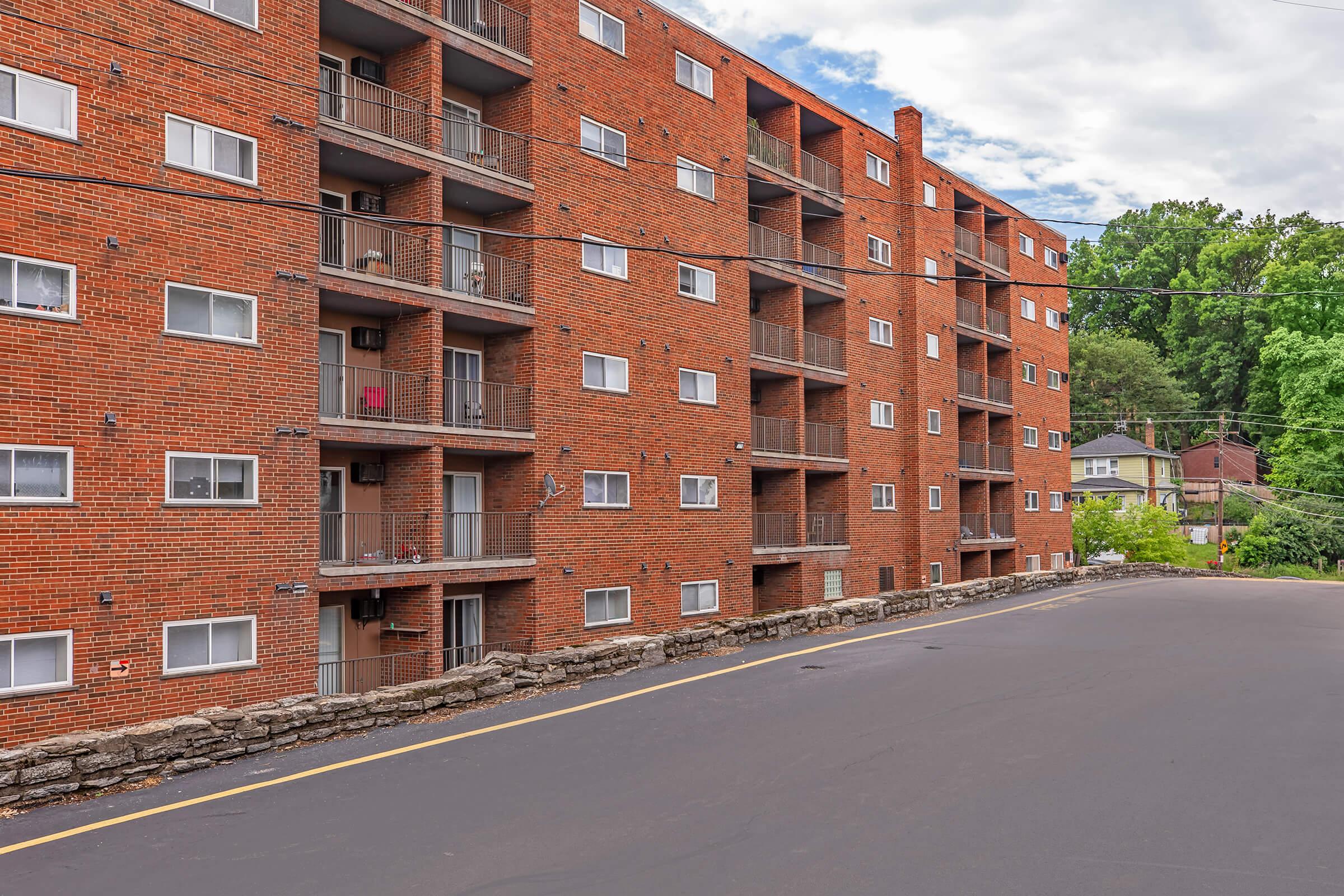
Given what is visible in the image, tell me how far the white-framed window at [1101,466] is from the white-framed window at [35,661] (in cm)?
7392

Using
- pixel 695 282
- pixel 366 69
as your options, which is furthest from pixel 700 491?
pixel 366 69

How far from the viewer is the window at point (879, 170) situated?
34.2 meters

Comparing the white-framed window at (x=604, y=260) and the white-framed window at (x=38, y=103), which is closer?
the white-framed window at (x=38, y=103)

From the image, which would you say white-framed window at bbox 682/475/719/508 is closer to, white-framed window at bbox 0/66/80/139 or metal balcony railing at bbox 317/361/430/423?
metal balcony railing at bbox 317/361/430/423

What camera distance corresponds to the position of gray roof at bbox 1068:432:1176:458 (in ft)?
244

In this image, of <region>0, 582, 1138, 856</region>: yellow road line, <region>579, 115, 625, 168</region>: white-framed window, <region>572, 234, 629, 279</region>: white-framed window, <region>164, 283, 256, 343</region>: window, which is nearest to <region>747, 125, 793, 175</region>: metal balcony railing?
<region>579, 115, 625, 168</region>: white-framed window

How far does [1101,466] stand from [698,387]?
59746mm

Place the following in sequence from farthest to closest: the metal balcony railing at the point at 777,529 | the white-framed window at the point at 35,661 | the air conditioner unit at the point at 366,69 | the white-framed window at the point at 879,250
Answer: the white-framed window at the point at 879,250
the metal balcony railing at the point at 777,529
the air conditioner unit at the point at 366,69
the white-framed window at the point at 35,661

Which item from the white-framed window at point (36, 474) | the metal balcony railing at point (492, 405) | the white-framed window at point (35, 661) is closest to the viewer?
the white-framed window at point (35, 661)

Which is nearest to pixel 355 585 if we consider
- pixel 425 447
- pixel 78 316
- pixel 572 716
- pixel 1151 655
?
pixel 425 447

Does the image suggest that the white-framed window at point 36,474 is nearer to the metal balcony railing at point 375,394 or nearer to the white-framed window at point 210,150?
the white-framed window at point 210,150

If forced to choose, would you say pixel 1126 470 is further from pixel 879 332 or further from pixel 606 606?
pixel 606 606

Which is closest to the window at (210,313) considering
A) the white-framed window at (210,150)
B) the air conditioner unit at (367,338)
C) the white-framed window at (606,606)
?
the white-framed window at (210,150)

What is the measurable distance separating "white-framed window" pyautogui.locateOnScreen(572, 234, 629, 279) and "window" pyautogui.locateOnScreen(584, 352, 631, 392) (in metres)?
1.87
